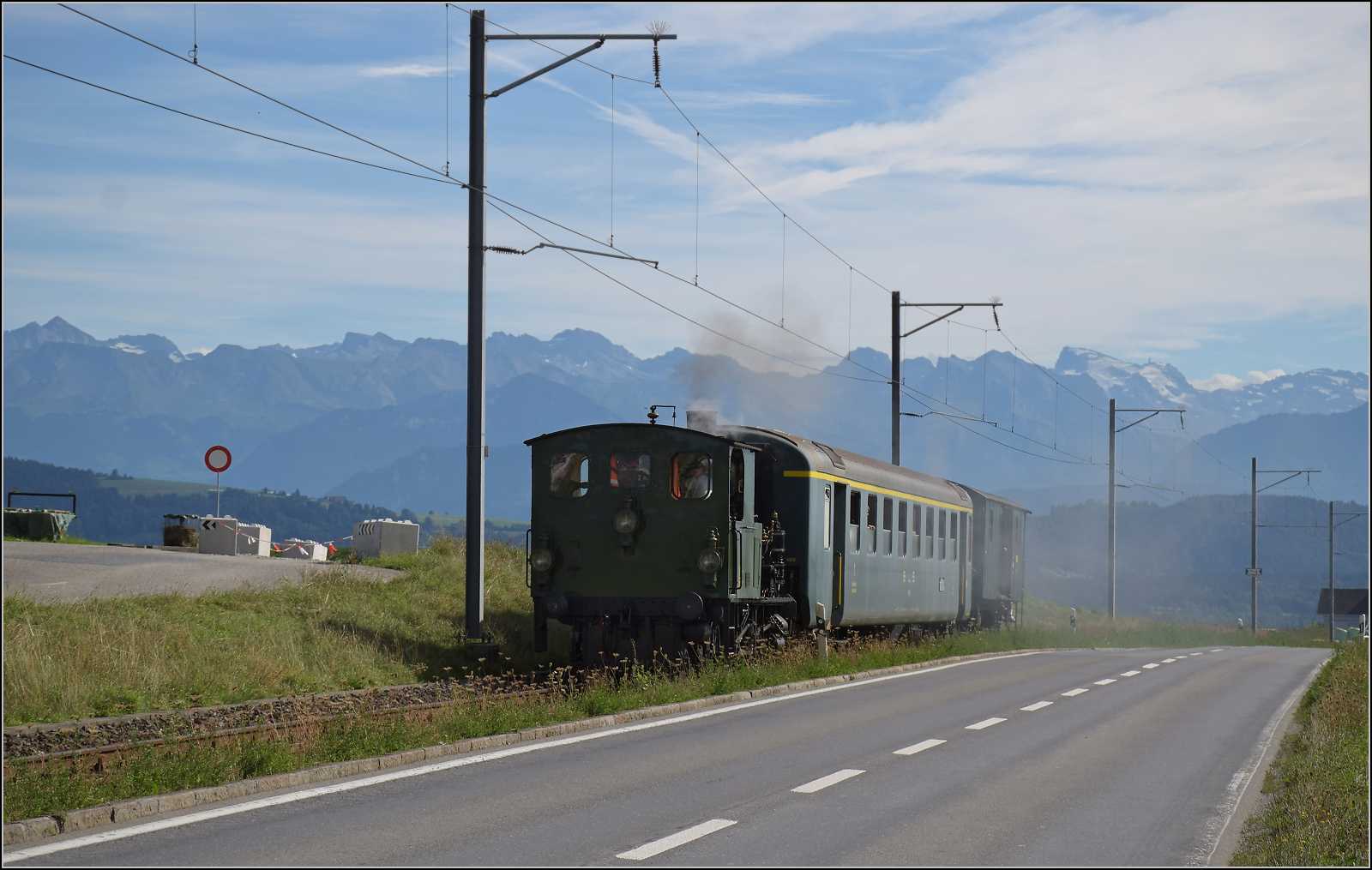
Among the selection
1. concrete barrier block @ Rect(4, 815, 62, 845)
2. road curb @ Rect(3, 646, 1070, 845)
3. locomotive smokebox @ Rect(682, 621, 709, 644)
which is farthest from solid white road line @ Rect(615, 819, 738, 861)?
locomotive smokebox @ Rect(682, 621, 709, 644)

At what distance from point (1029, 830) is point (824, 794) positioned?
62.7 inches

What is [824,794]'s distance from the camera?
9484 millimetres

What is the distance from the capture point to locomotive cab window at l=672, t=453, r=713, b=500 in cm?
1836

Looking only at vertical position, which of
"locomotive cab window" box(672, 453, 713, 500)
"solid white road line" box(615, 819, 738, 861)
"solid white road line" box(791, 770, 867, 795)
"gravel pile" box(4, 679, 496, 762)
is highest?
"locomotive cab window" box(672, 453, 713, 500)

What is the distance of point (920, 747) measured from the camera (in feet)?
40.3

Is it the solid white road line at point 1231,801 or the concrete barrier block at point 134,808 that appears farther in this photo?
the solid white road line at point 1231,801

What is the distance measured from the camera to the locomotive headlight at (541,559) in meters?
18.7

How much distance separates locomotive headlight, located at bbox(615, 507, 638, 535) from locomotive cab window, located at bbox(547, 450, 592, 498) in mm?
798

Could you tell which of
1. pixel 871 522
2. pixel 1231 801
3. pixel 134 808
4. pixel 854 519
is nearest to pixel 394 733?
pixel 134 808

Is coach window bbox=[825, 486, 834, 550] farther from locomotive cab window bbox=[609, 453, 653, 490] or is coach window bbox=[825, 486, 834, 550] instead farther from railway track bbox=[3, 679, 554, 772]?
railway track bbox=[3, 679, 554, 772]

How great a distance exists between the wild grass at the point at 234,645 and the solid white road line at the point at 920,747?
5.48 meters

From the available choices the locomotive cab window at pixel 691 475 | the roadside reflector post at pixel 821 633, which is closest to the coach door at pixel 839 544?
the roadside reflector post at pixel 821 633

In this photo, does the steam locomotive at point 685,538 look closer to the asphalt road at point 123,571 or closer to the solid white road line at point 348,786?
the solid white road line at point 348,786

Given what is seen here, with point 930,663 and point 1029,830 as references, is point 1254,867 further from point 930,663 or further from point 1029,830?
point 930,663
